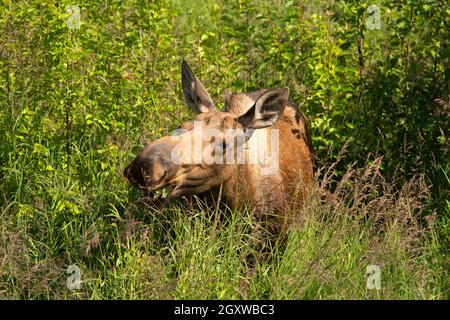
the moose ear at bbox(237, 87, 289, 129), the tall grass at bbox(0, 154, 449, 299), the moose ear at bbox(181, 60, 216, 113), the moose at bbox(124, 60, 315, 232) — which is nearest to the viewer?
the tall grass at bbox(0, 154, 449, 299)

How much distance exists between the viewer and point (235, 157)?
23.3 feet

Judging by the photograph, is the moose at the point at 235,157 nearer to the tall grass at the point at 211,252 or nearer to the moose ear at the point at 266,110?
the moose ear at the point at 266,110

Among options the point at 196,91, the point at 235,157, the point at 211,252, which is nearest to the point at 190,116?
the point at 196,91

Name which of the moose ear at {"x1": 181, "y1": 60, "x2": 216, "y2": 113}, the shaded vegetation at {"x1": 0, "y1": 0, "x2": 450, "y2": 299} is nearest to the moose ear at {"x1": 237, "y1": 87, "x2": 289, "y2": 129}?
the moose ear at {"x1": 181, "y1": 60, "x2": 216, "y2": 113}

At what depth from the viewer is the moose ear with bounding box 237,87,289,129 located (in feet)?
23.2

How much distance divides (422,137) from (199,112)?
5.85 ft

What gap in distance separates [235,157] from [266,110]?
365mm

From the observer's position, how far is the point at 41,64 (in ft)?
27.7

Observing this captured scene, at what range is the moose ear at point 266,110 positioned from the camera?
279 inches

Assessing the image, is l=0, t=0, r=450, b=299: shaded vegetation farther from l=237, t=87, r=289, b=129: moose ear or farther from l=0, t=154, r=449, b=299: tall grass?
l=237, t=87, r=289, b=129: moose ear

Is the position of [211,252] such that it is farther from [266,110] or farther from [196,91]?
[196,91]

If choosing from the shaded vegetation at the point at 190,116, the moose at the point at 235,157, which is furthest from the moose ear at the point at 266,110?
the shaded vegetation at the point at 190,116
